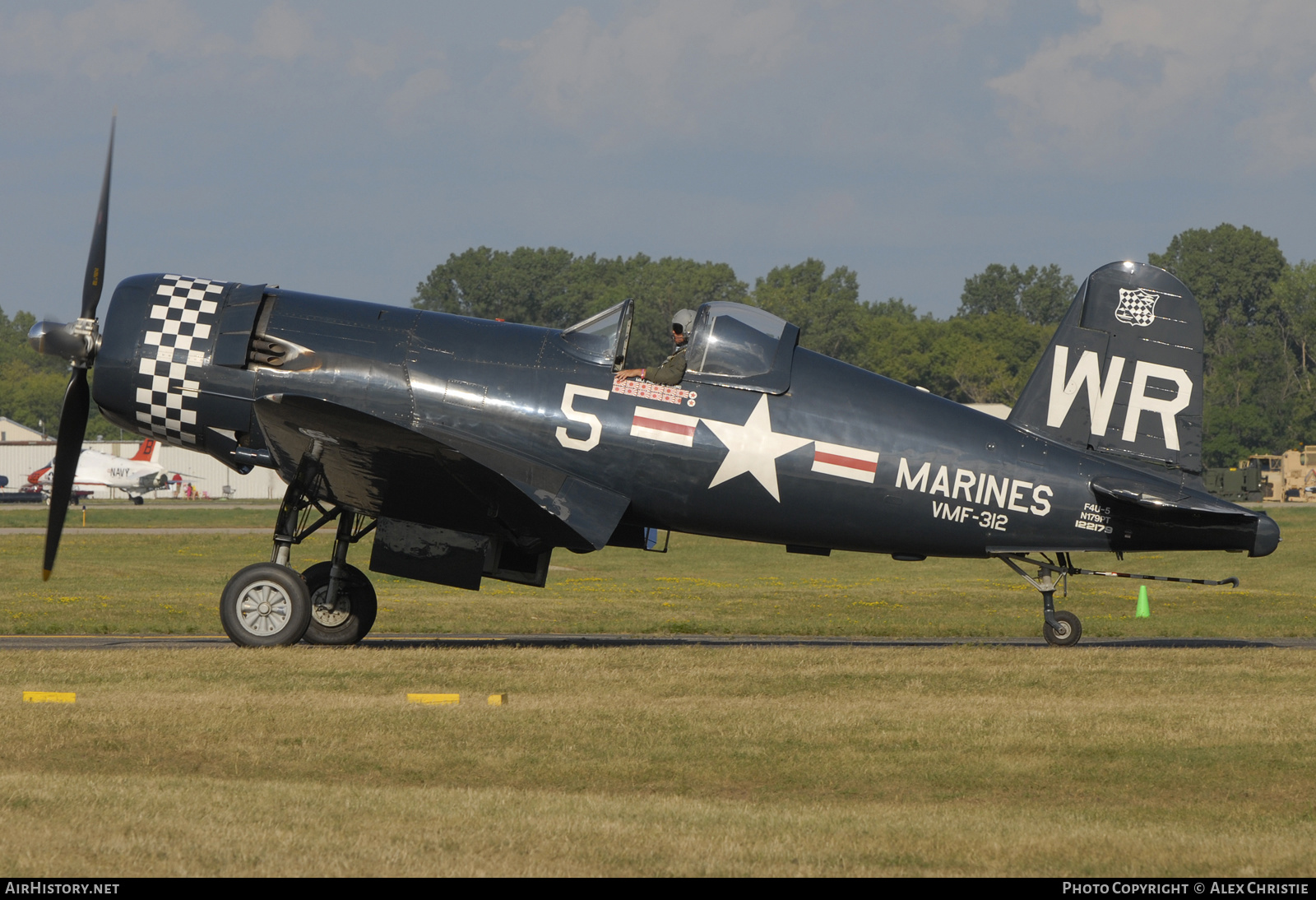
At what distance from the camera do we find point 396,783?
297 inches

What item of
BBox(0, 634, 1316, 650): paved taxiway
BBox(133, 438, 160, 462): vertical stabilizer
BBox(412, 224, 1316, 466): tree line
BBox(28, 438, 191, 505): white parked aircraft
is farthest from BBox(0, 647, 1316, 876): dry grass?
BBox(412, 224, 1316, 466): tree line

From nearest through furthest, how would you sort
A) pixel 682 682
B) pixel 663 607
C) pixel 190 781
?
1. pixel 190 781
2. pixel 682 682
3. pixel 663 607

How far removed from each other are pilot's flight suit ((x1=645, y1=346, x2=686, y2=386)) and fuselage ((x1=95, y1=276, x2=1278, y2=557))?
0.42 ft

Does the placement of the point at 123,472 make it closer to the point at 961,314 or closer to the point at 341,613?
the point at 341,613

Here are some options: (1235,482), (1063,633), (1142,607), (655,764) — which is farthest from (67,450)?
(1235,482)

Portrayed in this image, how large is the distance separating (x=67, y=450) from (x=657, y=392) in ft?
19.4

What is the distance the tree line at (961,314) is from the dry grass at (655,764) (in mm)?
83700

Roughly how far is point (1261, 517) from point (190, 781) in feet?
34.4

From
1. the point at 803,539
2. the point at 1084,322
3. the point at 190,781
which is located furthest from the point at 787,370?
the point at 190,781

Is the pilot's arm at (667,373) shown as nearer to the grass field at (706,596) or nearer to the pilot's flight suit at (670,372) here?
the pilot's flight suit at (670,372)

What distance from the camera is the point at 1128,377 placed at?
13.5 m

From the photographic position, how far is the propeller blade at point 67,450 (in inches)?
508

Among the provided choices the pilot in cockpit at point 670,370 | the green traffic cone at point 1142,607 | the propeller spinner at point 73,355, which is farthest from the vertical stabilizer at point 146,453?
the pilot in cockpit at point 670,370
